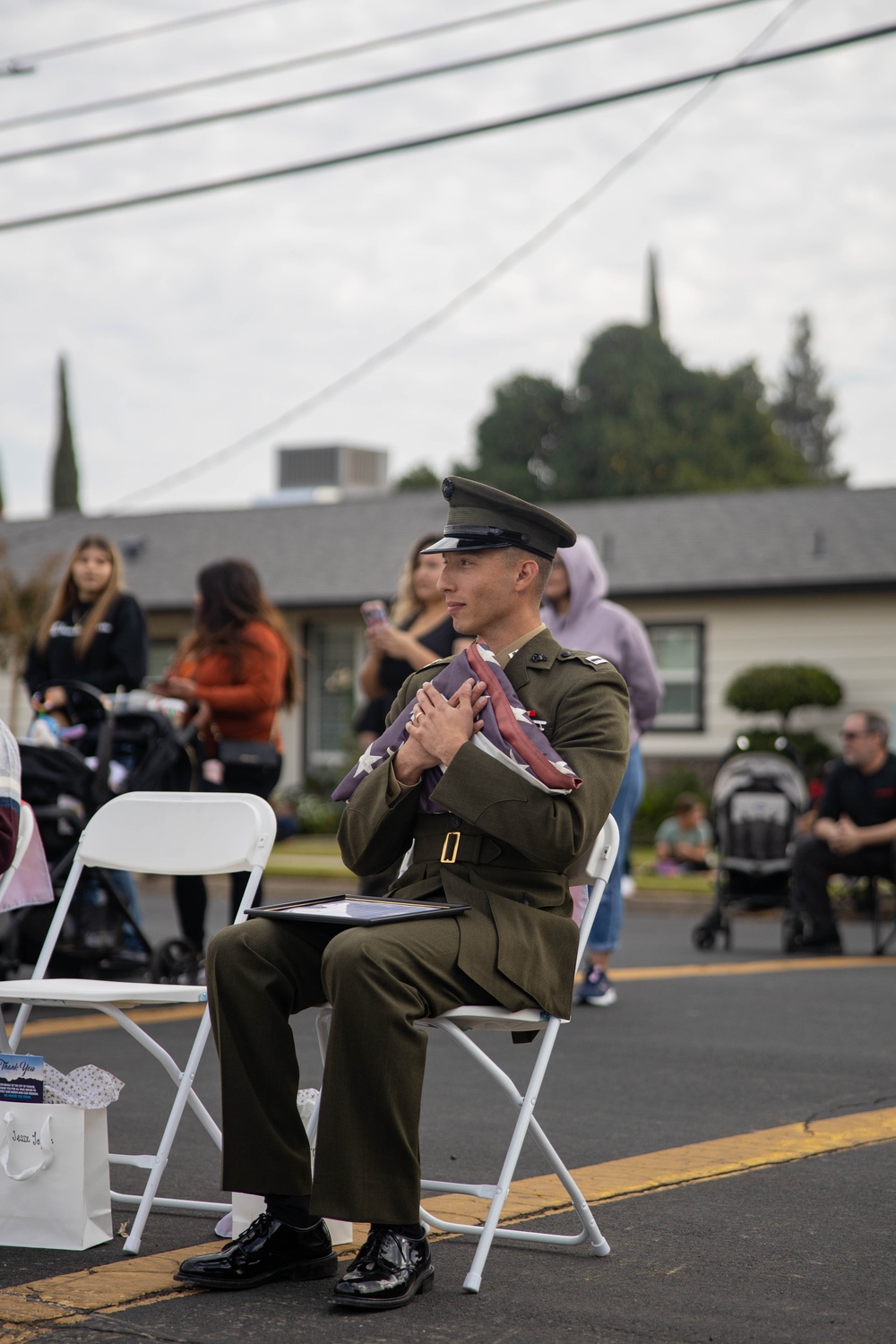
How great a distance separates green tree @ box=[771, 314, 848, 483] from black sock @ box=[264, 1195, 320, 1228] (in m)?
88.0

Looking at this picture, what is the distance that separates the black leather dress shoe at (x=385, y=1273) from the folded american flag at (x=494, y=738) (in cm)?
100

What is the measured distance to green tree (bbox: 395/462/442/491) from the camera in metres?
58.8

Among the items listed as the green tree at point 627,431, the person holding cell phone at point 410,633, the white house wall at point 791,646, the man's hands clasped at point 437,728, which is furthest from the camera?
the green tree at point 627,431

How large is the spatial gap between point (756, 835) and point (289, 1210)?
8.65 m

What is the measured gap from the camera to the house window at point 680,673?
23562mm

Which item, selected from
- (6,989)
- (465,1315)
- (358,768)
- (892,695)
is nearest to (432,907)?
(358,768)

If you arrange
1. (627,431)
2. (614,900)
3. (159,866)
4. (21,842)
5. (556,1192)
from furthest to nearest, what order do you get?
(627,431) < (614,900) < (159,866) < (21,842) < (556,1192)

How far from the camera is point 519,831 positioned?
379 cm

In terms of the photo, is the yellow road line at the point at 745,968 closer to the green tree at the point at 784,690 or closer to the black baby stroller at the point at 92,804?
the black baby stroller at the point at 92,804

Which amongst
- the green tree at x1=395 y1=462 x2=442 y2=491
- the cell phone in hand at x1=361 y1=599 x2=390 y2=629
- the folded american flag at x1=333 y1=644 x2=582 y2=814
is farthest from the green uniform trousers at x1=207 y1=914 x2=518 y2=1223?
the green tree at x1=395 y1=462 x2=442 y2=491

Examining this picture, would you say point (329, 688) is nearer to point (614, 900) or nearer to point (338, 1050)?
point (614, 900)

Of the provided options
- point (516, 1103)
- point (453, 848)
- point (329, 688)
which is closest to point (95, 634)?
point (453, 848)

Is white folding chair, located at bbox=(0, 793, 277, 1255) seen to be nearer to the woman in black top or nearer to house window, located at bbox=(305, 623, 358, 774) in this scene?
the woman in black top

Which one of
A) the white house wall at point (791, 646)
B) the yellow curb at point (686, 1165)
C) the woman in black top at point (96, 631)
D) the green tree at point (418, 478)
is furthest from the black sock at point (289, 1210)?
the green tree at point (418, 478)
